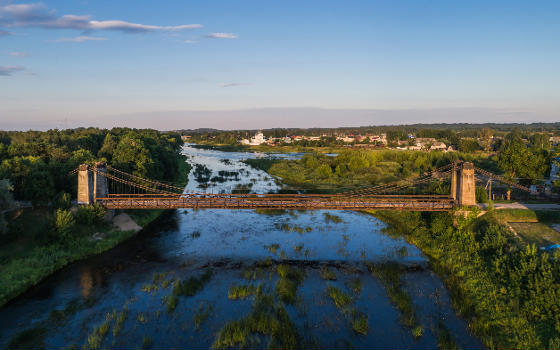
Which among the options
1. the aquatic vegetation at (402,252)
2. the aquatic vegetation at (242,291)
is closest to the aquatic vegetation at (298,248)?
the aquatic vegetation at (242,291)

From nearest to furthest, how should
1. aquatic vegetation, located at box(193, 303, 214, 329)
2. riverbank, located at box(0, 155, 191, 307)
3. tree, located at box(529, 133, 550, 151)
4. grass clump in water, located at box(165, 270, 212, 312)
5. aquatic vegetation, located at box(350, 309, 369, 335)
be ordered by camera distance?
aquatic vegetation, located at box(350, 309, 369, 335), aquatic vegetation, located at box(193, 303, 214, 329), grass clump in water, located at box(165, 270, 212, 312), riverbank, located at box(0, 155, 191, 307), tree, located at box(529, 133, 550, 151)

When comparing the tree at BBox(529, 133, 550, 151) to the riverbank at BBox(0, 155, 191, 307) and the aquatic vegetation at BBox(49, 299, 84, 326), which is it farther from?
the aquatic vegetation at BBox(49, 299, 84, 326)

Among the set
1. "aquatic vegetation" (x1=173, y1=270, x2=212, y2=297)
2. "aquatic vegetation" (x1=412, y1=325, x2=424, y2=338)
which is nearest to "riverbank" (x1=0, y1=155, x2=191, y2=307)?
"aquatic vegetation" (x1=173, y1=270, x2=212, y2=297)

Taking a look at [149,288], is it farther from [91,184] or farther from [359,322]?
[91,184]

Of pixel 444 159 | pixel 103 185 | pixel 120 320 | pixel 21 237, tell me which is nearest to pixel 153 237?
pixel 103 185

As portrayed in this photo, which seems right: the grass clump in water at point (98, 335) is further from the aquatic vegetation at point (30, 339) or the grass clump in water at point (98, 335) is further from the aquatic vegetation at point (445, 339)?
the aquatic vegetation at point (445, 339)
